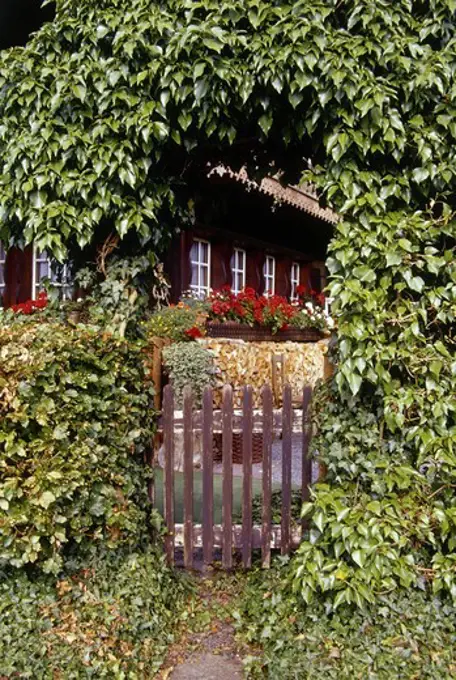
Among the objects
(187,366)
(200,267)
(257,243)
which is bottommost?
(187,366)

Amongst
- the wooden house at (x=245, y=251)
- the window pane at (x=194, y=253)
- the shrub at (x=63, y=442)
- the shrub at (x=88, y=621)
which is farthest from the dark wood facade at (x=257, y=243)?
the shrub at (x=88, y=621)

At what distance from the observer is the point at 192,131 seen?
3.71 meters

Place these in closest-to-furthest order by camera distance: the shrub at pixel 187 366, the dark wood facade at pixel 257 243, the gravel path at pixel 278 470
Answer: the gravel path at pixel 278 470 < the shrub at pixel 187 366 < the dark wood facade at pixel 257 243

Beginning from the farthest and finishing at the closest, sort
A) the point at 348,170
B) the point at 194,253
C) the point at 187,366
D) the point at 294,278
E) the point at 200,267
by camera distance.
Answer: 1. the point at 294,278
2. the point at 200,267
3. the point at 194,253
4. the point at 187,366
5. the point at 348,170

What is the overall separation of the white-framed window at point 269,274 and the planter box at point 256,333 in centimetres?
308

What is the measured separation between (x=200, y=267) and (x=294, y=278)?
4994mm

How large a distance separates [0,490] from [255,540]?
1.70m

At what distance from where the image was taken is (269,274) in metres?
14.9

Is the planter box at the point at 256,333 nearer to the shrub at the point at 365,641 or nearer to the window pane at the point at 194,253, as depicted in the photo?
the window pane at the point at 194,253

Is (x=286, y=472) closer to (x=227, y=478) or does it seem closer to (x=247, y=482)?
(x=247, y=482)

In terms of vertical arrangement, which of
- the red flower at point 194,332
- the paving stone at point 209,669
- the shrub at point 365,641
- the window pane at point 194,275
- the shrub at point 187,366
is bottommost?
the paving stone at point 209,669

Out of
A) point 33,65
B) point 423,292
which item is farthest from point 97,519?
point 33,65

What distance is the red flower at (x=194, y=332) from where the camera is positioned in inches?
341

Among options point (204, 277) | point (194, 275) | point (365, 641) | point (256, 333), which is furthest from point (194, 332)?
point (365, 641)
